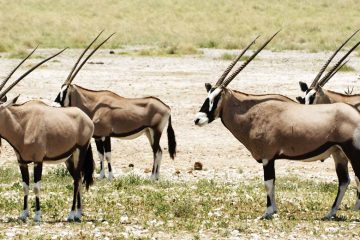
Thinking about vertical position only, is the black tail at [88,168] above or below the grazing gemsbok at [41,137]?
below

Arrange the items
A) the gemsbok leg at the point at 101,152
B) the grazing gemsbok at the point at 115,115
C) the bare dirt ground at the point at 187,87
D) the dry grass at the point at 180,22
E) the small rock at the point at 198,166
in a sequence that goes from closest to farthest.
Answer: the gemsbok leg at the point at 101,152 → the grazing gemsbok at the point at 115,115 → the small rock at the point at 198,166 → the bare dirt ground at the point at 187,87 → the dry grass at the point at 180,22

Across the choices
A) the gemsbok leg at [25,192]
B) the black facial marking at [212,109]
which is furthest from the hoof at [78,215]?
the black facial marking at [212,109]

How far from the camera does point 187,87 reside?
23484 mm

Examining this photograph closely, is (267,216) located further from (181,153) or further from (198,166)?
(181,153)

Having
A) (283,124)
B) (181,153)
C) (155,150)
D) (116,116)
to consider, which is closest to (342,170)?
(283,124)

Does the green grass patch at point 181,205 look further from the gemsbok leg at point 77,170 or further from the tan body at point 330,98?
the tan body at point 330,98

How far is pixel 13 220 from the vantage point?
9352 millimetres

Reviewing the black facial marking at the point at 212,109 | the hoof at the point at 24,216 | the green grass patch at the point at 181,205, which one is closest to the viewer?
the green grass patch at the point at 181,205

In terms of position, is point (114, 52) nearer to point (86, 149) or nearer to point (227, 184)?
point (227, 184)

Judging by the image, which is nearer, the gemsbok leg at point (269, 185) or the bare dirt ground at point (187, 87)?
the gemsbok leg at point (269, 185)

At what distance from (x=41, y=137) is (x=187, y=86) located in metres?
14.5

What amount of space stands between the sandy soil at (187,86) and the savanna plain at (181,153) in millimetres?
31

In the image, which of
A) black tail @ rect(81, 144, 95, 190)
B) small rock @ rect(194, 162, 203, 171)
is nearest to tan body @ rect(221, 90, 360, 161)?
black tail @ rect(81, 144, 95, 190)

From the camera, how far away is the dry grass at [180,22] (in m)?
Answer: 44.1
